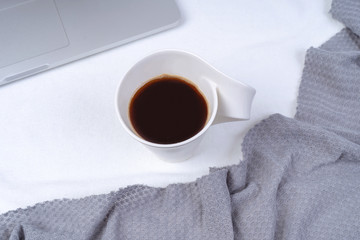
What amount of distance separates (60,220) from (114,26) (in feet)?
0.86

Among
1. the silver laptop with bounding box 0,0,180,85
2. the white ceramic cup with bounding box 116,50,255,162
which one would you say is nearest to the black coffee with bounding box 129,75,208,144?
the white ceramic cup with bounding box 116,50,255,162

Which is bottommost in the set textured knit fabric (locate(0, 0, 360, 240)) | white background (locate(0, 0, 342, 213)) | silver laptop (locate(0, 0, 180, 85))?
textured knit fabric (locate(0, 0, 360, 240))

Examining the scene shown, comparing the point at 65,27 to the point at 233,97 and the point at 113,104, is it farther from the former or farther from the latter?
A: the point at 233,97

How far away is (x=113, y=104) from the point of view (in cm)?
52

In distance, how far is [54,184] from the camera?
49cm

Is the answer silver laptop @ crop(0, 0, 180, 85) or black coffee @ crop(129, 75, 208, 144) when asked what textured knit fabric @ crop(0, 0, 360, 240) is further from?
silver laptop @ crop(0, 0, 180, 85)

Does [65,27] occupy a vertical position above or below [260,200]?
above

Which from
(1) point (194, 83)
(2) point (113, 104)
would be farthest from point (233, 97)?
(2) point (113, 104)

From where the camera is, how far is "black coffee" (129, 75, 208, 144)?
428mm

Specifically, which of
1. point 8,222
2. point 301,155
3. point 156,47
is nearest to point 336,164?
point 301,155

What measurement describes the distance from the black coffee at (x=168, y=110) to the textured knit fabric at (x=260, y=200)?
9cm

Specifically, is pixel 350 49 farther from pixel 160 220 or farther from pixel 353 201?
pixel 160 220

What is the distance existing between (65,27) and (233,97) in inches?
9.8

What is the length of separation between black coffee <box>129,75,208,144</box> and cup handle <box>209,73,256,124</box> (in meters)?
0.02
